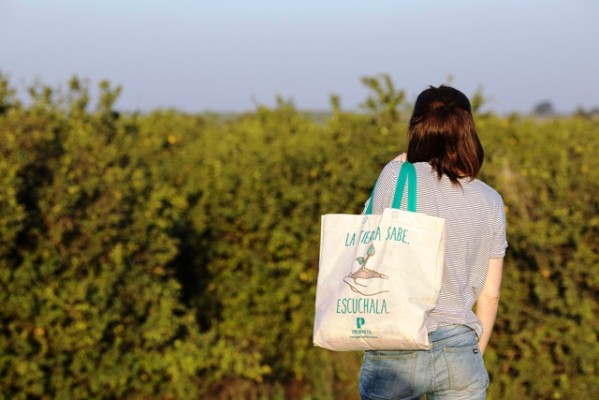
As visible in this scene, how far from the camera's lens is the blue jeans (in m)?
3.19

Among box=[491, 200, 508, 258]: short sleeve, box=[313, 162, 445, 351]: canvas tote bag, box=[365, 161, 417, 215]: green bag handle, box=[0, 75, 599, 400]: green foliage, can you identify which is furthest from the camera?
box=[0, 75, 599, 400]: green foliage

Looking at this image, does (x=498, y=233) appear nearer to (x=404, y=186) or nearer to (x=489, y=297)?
(x=489, y=297)

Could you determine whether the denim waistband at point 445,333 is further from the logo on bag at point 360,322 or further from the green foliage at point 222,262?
the green foliage at point 222,262

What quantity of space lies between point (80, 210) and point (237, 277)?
1713 mm

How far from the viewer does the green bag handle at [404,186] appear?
3186 millimetres

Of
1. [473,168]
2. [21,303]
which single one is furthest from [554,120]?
[473,168]

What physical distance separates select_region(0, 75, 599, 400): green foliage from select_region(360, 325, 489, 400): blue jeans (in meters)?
3.14

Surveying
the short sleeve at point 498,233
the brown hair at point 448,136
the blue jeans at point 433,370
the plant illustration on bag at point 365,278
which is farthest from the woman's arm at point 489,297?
the plant illustration on bag at point 365,278

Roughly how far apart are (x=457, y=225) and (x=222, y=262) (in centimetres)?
484

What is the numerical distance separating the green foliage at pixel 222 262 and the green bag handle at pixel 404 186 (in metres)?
3.24

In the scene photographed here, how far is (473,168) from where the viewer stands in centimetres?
327

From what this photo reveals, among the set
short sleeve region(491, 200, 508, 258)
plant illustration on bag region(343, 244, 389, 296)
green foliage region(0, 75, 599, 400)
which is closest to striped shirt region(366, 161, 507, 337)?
short sleeve region(491, 200, 508, 258)

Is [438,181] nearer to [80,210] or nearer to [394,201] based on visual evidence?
[394,201]

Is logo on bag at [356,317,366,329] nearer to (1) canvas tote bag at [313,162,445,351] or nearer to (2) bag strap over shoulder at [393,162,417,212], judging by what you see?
(1) canvas tote bag at [313,162,445,351]
